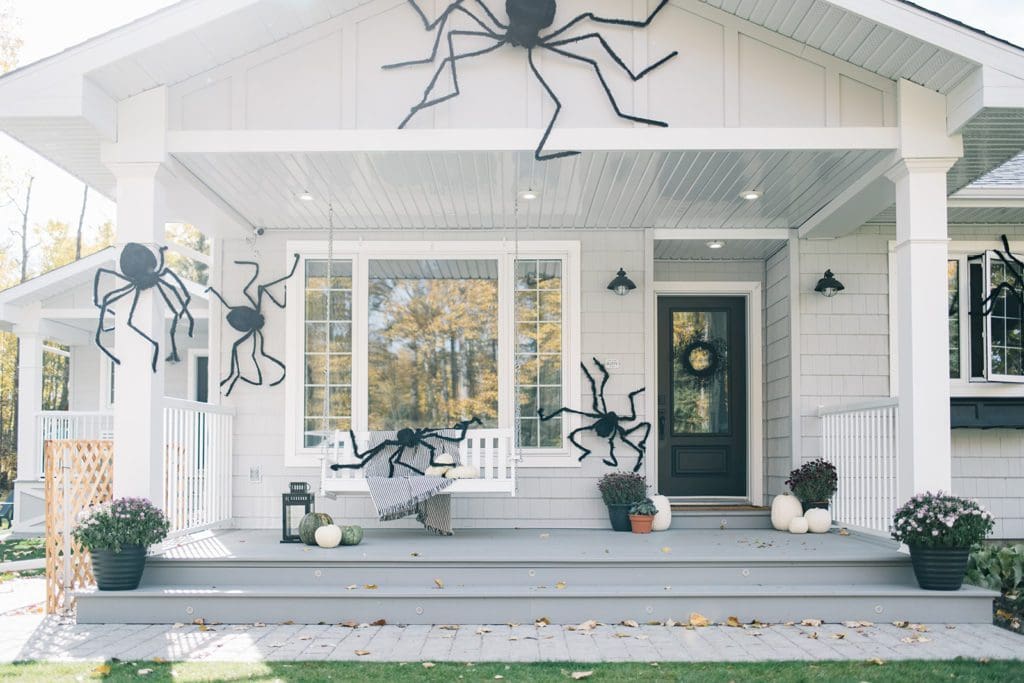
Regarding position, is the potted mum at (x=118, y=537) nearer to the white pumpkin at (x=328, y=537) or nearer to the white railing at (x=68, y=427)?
the white pumpkin at (x=328, y=537)

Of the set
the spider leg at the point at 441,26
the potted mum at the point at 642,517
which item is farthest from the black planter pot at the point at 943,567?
the spider leg at the point at 441,26

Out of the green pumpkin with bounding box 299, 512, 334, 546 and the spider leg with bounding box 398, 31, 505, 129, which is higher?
the spider leg with bounding box 398, 31, 505, 129

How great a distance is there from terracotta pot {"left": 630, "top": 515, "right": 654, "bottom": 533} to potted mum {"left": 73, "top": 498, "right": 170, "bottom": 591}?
11.5ft

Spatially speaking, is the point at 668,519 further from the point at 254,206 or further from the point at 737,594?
the point at 254,206

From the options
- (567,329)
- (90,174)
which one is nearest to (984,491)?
(567,329)

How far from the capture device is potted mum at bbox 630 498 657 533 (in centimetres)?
759

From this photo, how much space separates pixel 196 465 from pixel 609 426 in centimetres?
320

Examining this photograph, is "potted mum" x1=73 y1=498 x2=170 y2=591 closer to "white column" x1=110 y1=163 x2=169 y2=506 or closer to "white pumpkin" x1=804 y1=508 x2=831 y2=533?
"white column" x1=110 y1=163 x2=169 y2=506

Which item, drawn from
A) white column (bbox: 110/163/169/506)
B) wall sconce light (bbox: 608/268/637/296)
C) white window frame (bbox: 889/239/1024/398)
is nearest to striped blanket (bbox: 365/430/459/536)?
white column (bbox: 110/163/169/506)

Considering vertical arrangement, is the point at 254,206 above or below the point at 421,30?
below

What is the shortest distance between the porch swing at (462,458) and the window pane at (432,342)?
0.35 meters

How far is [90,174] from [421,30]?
2.48 m

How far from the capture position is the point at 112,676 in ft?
14.2

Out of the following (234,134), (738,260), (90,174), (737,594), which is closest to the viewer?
(737,594)
